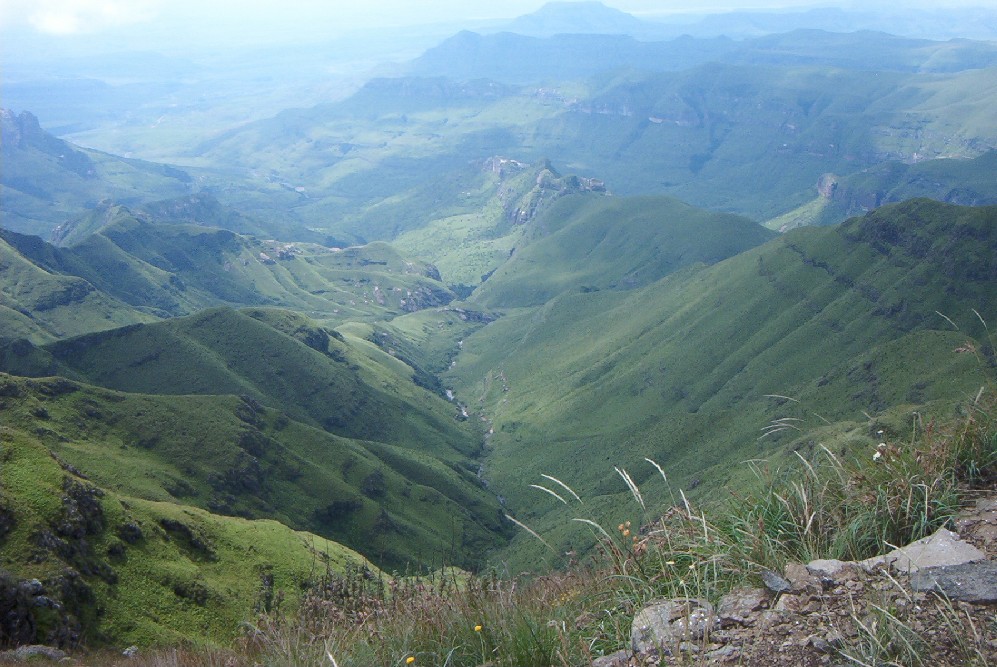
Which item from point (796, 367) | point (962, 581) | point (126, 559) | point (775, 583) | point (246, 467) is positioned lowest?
point (796, 367)

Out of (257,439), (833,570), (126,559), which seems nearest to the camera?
(833,570)

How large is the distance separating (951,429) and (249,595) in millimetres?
70926

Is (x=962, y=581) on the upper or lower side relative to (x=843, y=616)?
upper

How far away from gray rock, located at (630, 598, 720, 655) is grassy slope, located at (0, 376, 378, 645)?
3906 cm

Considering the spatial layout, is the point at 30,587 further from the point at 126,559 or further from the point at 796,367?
the point at 796,367

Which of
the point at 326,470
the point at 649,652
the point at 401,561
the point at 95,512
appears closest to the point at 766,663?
the point at 649,652

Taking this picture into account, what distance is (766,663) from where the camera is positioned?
8320 millimetres

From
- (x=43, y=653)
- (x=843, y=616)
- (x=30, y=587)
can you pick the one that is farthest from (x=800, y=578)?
(x=30, y=587)

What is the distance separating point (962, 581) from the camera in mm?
8828

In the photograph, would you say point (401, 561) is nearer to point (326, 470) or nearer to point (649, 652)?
point (326, 470)

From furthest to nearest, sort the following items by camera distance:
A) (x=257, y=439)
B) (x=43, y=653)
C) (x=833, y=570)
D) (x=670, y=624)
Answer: (x=257, y=439), (x=43, y=653), (x=833, y=570), (x=670, y=624)

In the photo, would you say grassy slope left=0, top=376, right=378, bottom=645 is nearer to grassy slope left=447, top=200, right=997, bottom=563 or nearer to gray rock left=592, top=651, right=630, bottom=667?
gray rock left=592, top=651, right=630, bottom=667

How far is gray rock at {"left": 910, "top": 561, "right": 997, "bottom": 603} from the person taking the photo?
8.67 meters

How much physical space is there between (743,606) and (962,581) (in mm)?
2684
